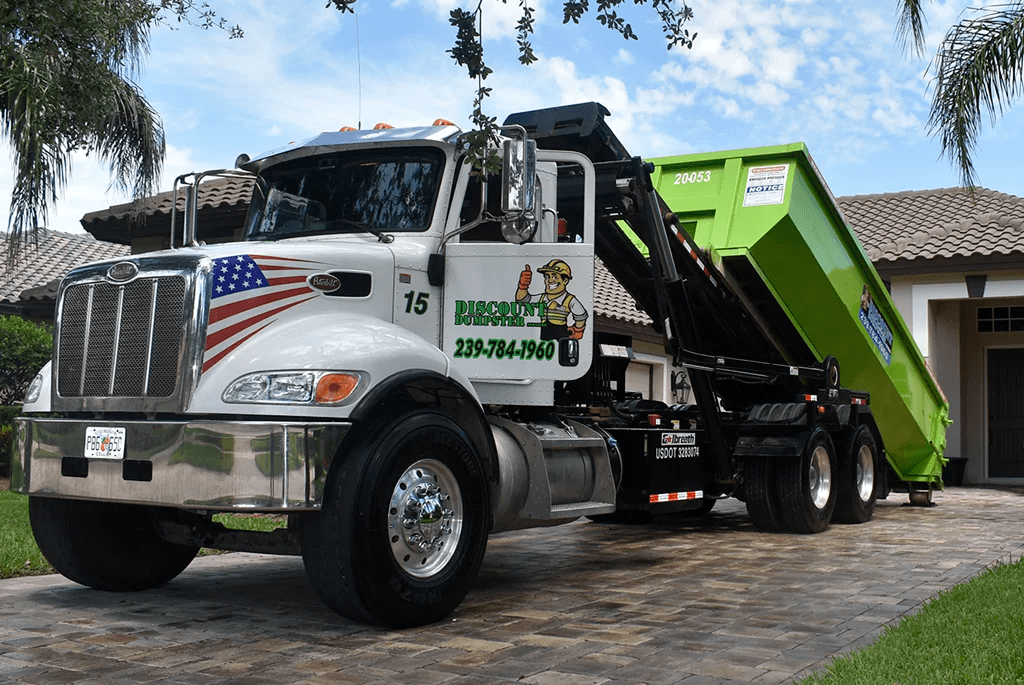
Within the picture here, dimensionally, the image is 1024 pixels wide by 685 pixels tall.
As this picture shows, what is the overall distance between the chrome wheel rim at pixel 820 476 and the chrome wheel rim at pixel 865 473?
0.89m

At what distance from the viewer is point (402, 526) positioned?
573 centimetres

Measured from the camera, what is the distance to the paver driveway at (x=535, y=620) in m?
4.76

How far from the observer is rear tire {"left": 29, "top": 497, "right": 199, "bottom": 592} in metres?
6.46

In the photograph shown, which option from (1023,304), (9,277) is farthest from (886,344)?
(9,277)

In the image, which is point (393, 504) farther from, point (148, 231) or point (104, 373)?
point (148, 231)

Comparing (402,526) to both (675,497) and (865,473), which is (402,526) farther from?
(865,473)

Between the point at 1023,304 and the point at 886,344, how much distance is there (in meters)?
9.20

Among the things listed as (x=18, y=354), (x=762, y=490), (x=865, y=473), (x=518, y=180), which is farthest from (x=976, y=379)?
(x=18, y=354)

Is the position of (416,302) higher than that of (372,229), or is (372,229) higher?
(372,229)

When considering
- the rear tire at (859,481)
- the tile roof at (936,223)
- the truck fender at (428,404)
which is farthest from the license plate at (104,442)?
the tile roof at (936,223)

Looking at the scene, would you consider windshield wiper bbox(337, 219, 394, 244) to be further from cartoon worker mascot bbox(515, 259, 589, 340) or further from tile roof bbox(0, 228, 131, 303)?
tile roof bbox(0, 228, 131, 303)

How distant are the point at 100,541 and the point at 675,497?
468 centimetres

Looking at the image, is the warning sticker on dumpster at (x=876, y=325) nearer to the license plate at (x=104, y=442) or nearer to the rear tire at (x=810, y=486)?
the rear tire at (x=810, y=486)

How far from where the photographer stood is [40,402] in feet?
20.7
